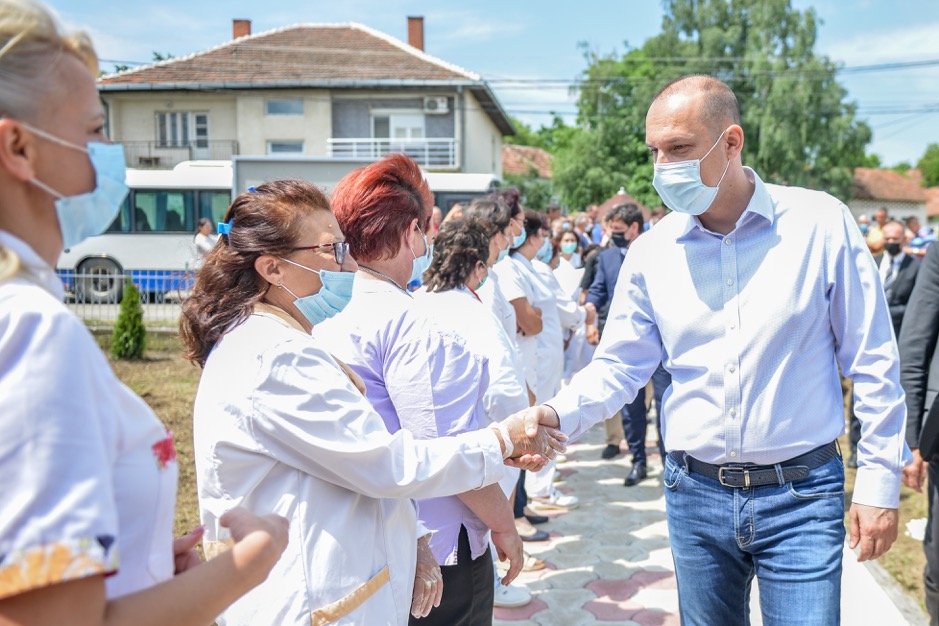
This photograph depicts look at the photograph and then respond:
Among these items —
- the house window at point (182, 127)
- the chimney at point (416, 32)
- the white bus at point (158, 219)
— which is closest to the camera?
the white bus at point (158, 219)

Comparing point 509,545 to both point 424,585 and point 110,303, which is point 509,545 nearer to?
point 424,585

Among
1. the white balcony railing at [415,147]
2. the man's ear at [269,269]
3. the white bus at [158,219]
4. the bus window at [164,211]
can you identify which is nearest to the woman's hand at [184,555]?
the man's ear at [269,269]

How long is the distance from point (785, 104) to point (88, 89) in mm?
39103

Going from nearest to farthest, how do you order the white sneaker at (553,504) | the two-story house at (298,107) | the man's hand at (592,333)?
the white sneaker at (553,504) → the man's hand at (592,333) → the two-story house at (298,107)

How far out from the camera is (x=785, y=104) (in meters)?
36.3

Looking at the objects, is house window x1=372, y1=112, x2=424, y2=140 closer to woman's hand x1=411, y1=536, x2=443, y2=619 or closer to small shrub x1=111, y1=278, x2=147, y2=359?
small shrub x1=111, y1=278, x2=147, y2=359

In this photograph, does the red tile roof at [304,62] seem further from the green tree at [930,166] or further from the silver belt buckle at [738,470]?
the green tree at [930,166]

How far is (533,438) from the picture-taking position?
271 centimetres

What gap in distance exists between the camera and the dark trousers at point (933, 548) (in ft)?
11.1

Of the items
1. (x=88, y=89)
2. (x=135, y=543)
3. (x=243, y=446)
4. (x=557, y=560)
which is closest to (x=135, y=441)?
(x=135, y=543)

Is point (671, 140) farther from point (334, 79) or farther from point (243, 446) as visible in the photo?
point (334, 79)

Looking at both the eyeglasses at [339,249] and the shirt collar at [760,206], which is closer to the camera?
the eyeglasses at [339,249]

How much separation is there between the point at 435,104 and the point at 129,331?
65.0 feet

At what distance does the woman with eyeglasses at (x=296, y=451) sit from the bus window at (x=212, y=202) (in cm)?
1890
